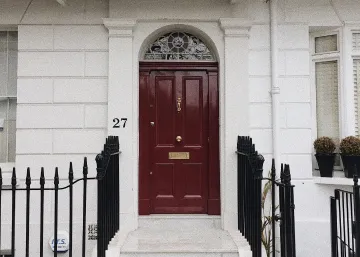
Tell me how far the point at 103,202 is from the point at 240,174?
189cm

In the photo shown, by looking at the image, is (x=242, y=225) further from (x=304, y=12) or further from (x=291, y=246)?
(x=304, y=12)

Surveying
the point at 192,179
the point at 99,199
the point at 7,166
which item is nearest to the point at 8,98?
the point at 7,166

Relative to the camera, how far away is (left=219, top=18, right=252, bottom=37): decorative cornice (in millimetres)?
5641

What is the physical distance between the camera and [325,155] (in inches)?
220

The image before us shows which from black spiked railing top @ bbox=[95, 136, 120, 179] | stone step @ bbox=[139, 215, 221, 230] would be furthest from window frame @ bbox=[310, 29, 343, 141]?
black spiked railing top @ bbox=[95, 136, 120, 179]

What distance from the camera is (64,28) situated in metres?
5.73

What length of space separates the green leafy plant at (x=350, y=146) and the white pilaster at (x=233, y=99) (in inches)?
54.4

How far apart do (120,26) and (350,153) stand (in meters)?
3.82

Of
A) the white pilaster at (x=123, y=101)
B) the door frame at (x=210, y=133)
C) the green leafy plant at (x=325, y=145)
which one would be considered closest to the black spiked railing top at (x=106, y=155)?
the white pilaster at (x=123, y=101)

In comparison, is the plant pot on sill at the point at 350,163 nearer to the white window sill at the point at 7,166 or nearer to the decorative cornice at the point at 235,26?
the decorative cornice at the point at 235,26

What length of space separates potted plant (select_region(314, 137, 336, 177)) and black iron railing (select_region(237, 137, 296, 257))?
1.27 meters

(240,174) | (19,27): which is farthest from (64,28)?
(240,174)

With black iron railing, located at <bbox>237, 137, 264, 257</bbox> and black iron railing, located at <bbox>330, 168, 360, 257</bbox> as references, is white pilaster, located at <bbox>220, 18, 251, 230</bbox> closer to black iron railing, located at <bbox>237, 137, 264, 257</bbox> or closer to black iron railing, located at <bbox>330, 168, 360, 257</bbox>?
black iron railing, located at <bbox>237, 137, 264, 257</bbox>

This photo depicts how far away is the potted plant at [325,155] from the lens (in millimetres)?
5570
